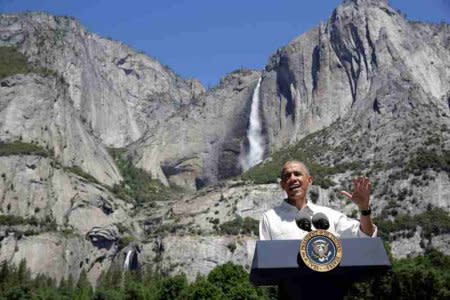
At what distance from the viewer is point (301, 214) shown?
686 centimetres

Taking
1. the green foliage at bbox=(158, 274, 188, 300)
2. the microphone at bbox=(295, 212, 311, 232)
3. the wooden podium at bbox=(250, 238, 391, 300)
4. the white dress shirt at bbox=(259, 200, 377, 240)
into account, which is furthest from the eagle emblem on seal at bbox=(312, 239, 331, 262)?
the green foliage at bbox=(158, 274, 188, 300)

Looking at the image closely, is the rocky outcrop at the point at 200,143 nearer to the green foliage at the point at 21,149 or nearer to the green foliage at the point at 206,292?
the green foliage at the point at 21,149

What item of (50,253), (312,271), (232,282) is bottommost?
(312,271)

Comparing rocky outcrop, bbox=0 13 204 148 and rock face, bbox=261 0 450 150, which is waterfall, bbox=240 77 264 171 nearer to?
rock face, bbox=261 0 450 150

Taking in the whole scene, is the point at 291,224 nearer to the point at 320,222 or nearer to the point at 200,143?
the point at 320,222

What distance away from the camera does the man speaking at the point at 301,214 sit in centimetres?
689

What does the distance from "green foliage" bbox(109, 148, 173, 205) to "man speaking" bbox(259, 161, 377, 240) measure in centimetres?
12222

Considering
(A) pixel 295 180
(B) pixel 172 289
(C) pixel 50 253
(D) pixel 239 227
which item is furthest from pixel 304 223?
(C) pixel 50 253

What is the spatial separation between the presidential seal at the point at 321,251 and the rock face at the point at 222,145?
3219 inches

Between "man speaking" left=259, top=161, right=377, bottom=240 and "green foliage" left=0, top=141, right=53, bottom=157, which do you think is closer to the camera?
"man speaking" left=259, top=161, right=377, bottom=240

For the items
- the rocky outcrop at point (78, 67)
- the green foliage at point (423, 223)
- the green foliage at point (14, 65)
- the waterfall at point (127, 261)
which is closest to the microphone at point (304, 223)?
the green foliage at point (423, 223)

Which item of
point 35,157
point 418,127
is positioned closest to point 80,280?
point 35,157

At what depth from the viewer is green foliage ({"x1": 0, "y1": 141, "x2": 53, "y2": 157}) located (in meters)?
110

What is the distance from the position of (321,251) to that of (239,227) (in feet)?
307
